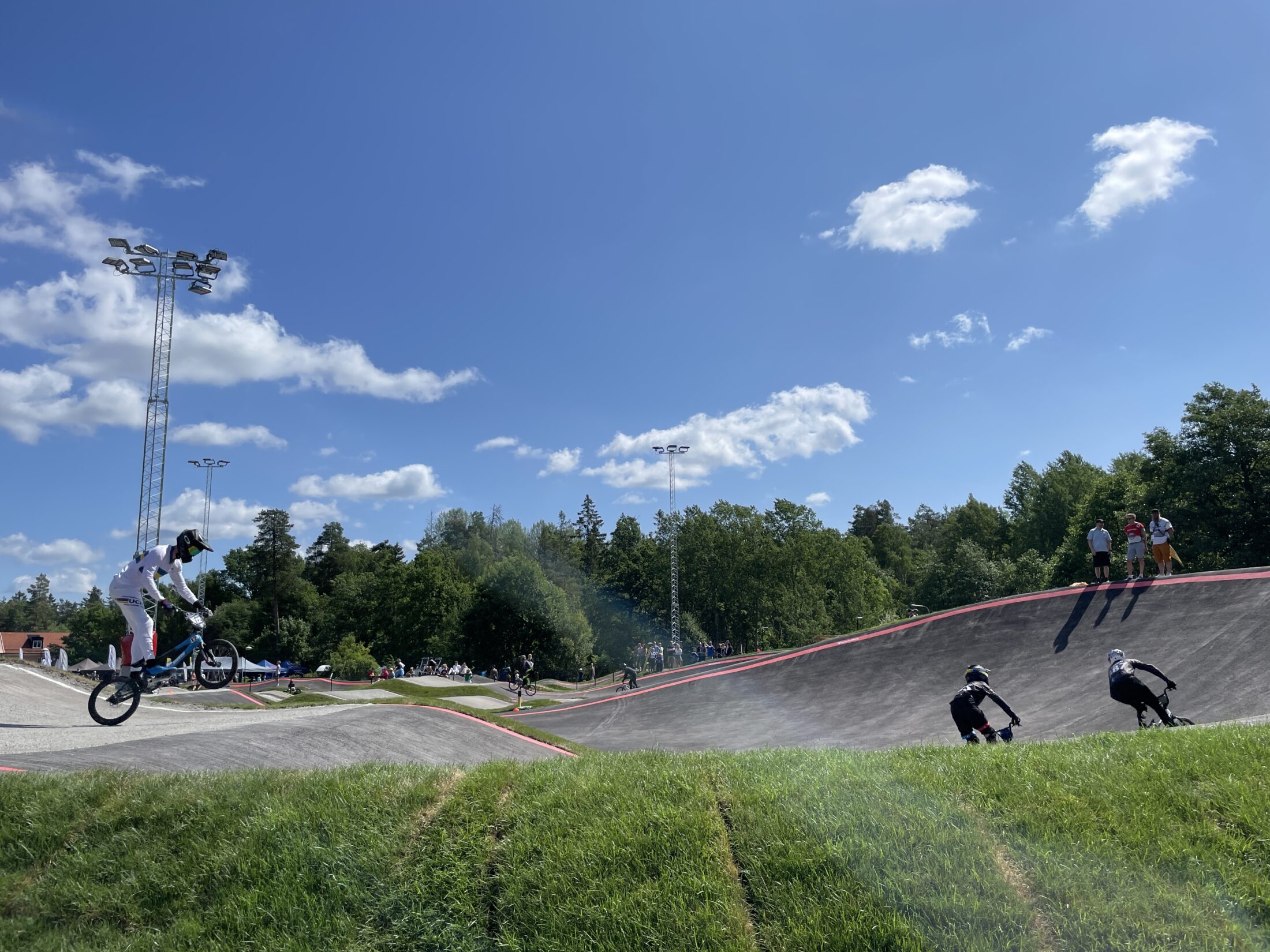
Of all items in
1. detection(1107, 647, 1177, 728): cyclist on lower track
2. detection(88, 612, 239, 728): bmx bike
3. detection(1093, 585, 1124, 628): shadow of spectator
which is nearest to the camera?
detection(1107, 647, 1177, 728): cyclist on lower track

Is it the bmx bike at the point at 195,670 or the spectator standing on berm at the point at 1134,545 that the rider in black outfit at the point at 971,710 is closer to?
the bmx bike at the point at 195,670

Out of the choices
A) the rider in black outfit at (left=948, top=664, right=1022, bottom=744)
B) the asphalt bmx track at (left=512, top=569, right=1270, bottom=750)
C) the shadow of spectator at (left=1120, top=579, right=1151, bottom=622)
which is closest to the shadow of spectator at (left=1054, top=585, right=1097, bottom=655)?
the asphalt bmx track at (left=512, top=569, right=1270, bottom=750)

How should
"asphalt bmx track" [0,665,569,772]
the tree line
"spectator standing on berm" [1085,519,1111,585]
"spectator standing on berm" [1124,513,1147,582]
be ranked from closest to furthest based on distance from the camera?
1. "asphalt bmx track" [0,665,569,772]
2. "spectator standing on berm" [1124,513,1147,582]
3. "spectator standing on berm" [1085,519,1111,585]
4. the tree line

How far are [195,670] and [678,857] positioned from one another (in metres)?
8.40

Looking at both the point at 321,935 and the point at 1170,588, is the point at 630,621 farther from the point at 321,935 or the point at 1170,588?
the point at 321,935

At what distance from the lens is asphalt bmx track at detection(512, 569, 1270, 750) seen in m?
12.5

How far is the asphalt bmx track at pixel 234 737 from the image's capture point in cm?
759

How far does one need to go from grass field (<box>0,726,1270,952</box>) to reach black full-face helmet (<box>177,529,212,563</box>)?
4.02 metres

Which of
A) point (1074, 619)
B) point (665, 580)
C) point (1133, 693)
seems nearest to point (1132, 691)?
point (1133, 693)

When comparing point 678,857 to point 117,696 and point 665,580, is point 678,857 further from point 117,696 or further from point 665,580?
point 665,580

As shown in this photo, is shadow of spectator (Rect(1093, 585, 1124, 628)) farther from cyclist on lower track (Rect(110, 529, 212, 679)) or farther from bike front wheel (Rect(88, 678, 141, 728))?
bike front wheel (Rect(88, 678, 141, 728))

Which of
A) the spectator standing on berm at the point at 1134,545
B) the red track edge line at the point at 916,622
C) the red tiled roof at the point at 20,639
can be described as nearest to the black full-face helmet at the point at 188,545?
the red track edge line at the point at 916,622

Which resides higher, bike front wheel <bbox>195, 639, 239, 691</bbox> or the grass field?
bike front wheel <bbox>195, 639, 239, 691</bbox>

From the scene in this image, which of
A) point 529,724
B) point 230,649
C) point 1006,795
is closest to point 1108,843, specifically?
point 1006,795
